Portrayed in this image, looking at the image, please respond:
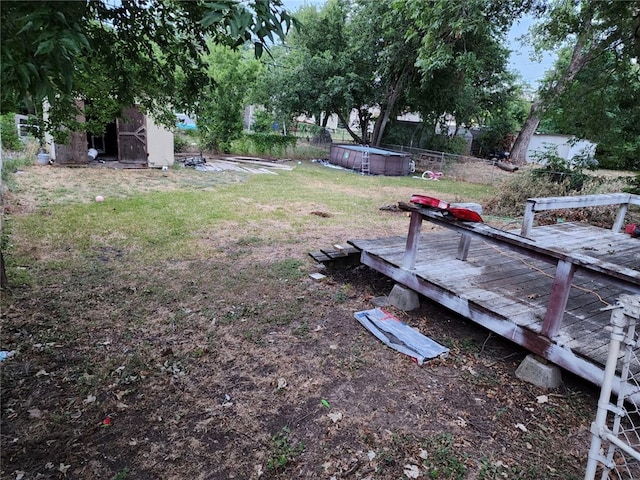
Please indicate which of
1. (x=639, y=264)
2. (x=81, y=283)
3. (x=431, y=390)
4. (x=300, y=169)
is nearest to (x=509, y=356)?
(x=431, y=390)

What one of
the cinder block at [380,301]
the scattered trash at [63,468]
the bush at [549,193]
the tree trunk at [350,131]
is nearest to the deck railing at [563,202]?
the cinder block at [380,301]

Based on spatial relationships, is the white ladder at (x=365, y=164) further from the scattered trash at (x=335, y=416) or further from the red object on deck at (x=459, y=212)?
the scattered trash at (x=335, y=416)

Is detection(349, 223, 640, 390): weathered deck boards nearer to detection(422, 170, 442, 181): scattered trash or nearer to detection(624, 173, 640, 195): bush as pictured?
detection(624, 173, 640, 195): bush

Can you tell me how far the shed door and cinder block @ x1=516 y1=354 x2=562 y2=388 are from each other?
12369mm

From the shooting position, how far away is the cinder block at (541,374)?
8.66 feet

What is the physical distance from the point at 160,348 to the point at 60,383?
0.65 metres

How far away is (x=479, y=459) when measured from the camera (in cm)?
204

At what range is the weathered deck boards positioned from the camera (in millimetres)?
2482

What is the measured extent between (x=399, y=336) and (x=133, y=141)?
11.8 meters

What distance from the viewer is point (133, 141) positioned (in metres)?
12.1

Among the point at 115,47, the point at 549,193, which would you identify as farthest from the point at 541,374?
the point at 549,193

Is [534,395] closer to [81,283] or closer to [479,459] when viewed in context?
[479,459]

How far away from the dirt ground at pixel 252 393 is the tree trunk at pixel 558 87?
6504mm

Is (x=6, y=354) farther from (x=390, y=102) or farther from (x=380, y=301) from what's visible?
(x=390, y=102)
